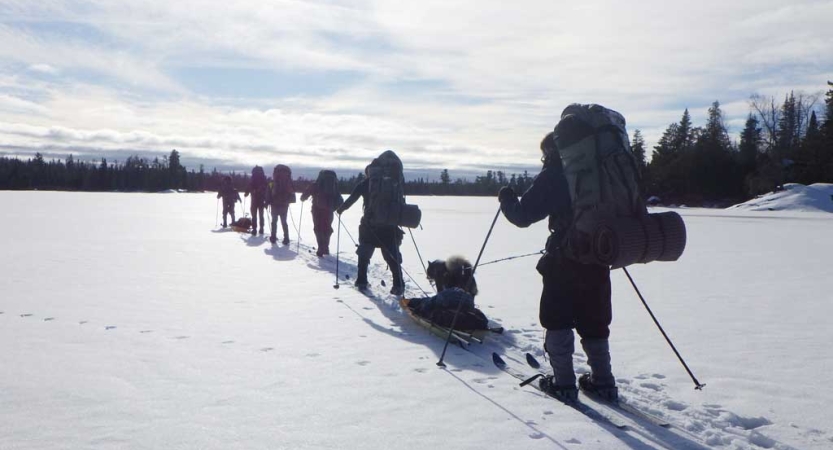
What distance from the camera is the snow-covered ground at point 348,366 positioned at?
3.55m

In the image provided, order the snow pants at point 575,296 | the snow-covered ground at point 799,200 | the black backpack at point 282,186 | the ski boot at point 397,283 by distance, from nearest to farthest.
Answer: the snow pants at point 575,296
the ski boot at point 397,283
the black backpack at point 282,186
the snow-covered ground at point 799,200

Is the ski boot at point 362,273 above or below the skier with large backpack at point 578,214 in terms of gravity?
below

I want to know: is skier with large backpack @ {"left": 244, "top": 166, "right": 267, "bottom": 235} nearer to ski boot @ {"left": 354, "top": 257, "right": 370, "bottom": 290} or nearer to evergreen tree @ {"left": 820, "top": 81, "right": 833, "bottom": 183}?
ski boot @ {"left": 354, "top": 257, "right": 370, "bottom": 290}

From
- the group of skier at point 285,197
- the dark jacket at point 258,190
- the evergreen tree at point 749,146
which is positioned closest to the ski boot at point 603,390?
the group of skier at point 285,197

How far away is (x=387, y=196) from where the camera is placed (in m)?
8.46

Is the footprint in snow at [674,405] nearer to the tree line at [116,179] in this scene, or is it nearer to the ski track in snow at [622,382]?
the ski track in snow at [622,382]

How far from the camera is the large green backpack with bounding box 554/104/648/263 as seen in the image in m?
3.77

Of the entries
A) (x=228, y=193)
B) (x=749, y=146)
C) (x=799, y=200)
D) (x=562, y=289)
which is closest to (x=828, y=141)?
(x=799, y=200)

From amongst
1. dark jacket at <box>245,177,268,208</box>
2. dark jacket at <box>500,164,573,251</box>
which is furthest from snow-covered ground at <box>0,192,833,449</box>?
dark jacket at <box>245,177,268,208</box>

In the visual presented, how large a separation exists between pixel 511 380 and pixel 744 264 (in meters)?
9.80

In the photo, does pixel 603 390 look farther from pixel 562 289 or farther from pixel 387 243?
pixel 387 243

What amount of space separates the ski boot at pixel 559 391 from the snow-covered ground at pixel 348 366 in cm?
10

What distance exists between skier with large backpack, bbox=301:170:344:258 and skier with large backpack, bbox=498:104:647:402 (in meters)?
9.37

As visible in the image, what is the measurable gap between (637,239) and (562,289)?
664 mm
